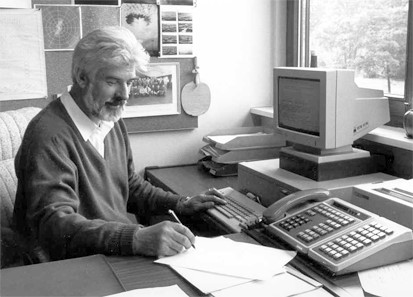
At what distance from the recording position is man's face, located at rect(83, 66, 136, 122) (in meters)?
1.77

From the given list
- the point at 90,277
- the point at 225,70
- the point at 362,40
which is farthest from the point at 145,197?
the point at 362,40

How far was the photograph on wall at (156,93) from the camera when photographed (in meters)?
2.60

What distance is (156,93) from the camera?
264 cm

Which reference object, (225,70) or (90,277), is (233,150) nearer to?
(225,70)

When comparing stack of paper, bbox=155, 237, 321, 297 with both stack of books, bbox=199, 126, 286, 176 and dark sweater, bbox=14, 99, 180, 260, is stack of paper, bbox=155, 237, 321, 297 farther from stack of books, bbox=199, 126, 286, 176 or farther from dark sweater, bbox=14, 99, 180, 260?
stack of books, bbox=199, 126, 286, 176

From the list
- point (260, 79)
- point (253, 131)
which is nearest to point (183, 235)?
point (253, 131)

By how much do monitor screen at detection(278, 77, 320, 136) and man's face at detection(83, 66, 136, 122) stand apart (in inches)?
22.6

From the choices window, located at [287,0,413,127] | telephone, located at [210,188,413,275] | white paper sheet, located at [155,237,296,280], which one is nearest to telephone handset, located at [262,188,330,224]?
telephone, located at [210,188,413,275]

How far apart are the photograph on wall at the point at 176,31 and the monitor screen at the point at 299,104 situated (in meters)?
0.80

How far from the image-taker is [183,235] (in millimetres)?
1407

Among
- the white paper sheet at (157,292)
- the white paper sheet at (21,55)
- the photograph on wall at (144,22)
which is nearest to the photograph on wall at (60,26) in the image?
the white paper sheet at (21,55)

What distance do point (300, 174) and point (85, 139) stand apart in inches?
29.6

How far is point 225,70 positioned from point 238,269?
1656 millimetres

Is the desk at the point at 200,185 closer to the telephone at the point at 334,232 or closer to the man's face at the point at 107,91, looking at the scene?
the telephone at the point at 334,232
